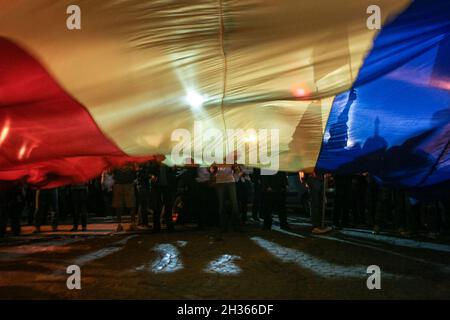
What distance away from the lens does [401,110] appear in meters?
5.35

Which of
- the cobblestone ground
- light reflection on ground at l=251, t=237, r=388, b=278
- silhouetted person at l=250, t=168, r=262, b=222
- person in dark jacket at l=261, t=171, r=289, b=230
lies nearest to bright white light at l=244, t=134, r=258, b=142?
the cobblestone ground

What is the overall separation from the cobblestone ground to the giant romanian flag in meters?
1.34

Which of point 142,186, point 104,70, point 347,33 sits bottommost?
point 142,186

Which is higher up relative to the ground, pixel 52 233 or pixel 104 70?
pixel 104 70

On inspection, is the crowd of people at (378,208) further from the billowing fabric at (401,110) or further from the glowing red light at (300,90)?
the glowing red light at (300,90)

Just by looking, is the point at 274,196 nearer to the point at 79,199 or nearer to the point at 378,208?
the point at 378,208

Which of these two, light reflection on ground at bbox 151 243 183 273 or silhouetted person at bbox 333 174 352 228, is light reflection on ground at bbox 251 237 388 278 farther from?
silhouetted person at bbox 333 174 352 228

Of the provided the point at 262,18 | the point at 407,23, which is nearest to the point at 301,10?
the point at 262,18

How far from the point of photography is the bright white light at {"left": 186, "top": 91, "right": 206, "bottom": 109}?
422cm

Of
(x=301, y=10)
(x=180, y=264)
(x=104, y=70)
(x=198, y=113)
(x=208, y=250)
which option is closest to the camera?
(x=301, y=10)

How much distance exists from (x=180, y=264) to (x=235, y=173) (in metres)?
4.09

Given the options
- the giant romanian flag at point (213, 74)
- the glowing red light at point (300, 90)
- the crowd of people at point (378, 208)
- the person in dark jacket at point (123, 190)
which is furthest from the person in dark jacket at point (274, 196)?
the glowing red light at point (300, 90)

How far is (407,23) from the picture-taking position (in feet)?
12.6
